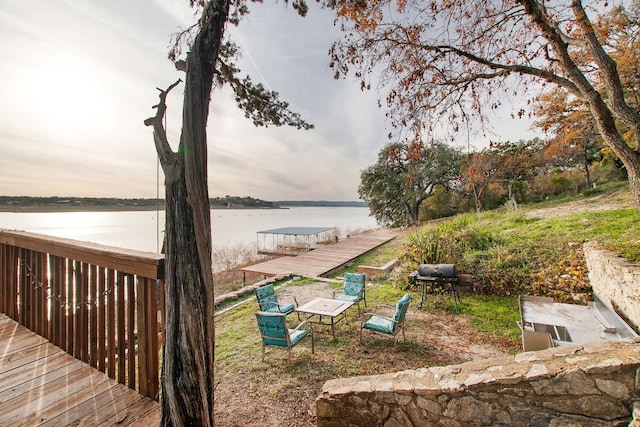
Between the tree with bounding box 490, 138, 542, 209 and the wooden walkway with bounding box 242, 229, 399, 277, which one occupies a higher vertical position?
the tree with bounding box 490, 138, 542, 209

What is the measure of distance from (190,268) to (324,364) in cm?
308

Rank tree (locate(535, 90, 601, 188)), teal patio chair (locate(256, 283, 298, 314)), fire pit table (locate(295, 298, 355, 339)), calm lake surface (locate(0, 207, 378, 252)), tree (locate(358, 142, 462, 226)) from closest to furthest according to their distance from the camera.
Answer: fire pit table (locate(295, 298, 355, 339)), teal patio chair (locate(256, 283, 298, 314)), tree (locate(535, 90, 601, 188)), calm lake surface (locate(0, 207, 378, 252)), tree (locate(358, 142, 462, 226))

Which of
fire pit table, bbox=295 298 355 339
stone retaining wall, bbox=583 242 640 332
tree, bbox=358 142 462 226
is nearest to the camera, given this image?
stone retaining wall, bbox=583 242 640 332

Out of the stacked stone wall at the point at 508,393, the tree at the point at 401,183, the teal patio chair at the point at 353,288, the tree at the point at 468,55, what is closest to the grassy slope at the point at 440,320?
the teal patio chair at the point at 353,288

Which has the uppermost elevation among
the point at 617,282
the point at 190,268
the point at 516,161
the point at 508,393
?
the point at 516,161

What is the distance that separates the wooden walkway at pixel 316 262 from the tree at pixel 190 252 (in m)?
7.74

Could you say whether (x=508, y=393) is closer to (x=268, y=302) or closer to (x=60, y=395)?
(x=60, y=395)

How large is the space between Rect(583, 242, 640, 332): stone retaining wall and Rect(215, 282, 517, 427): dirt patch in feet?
4.91

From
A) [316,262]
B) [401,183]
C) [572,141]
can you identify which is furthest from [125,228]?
[572,141]

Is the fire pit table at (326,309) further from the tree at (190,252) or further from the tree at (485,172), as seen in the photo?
the tree at (485,172)

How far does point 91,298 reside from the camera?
2.24m

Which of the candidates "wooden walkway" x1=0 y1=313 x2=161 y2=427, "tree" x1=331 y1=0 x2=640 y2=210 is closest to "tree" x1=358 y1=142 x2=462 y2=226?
"tree" x1=331 y1=0 x2=640 y2=210

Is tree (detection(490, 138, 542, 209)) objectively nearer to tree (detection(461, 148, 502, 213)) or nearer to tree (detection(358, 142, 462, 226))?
tree (detection(461, 148, 502, 213))

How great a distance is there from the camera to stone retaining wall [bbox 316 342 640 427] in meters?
1.89
